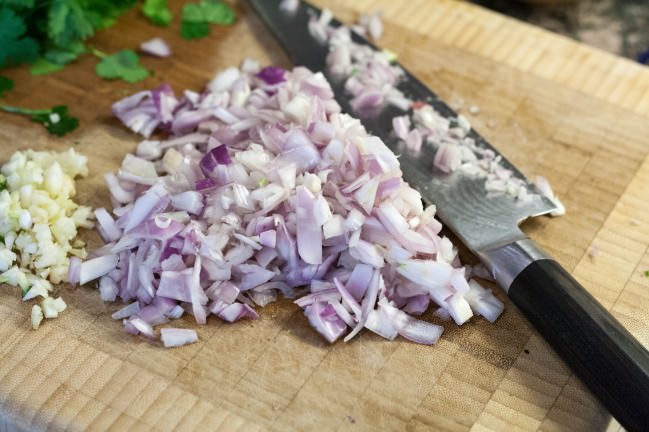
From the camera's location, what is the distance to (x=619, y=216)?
5.81 ft

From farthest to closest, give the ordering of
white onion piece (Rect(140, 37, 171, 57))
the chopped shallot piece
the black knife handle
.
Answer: white onion piece (Rect(140, 37, 171, 57)) < the chopped shallot piece < the black knife handle

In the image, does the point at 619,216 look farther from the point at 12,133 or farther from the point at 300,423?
the point at 12,133

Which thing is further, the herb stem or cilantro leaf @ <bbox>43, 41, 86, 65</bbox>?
cilantro leaf @ <bbox>43, 41, 86, 65</bbox>

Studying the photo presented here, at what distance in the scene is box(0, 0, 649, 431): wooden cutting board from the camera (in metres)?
1.42

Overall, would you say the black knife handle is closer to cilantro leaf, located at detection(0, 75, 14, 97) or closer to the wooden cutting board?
the wooden cutting board

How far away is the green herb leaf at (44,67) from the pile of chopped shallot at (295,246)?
535 mm

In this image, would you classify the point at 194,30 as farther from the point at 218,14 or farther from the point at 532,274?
the point at 532,274

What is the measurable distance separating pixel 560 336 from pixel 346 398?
36cm

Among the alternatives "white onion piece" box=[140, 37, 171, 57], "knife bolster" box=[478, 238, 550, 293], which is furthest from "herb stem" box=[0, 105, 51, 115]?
"knife bolster" box=[478, 238, 550, 293]

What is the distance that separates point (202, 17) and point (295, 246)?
0.86m

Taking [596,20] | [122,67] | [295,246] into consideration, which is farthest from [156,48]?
[596,20]

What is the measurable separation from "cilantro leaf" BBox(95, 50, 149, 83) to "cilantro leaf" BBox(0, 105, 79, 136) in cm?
16

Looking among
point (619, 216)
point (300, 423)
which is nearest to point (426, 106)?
point (619, 216)

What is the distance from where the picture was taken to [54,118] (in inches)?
75.5
